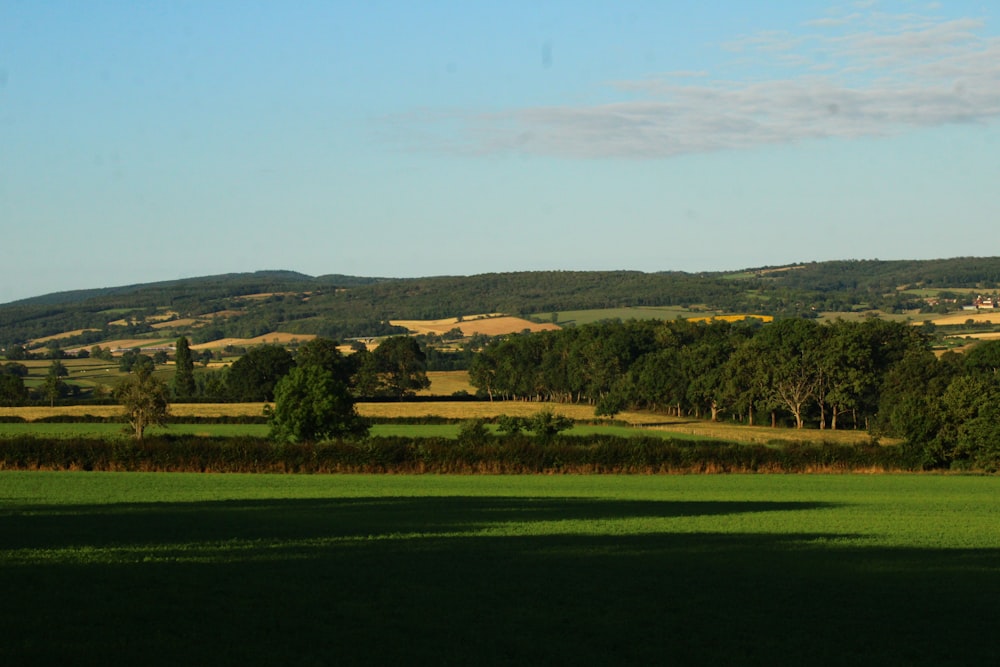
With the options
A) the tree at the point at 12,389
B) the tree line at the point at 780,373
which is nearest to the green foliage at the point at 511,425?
the tree line at the point at 780,373

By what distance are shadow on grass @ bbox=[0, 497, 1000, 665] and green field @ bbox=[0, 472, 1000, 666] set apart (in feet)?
0.17

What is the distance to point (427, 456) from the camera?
51.7 m

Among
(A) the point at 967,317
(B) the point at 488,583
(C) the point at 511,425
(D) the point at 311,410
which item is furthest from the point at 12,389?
(A) the point at 967,317

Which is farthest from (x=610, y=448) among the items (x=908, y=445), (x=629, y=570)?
(x=629, y=570)

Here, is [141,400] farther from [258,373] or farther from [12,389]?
[12,389]

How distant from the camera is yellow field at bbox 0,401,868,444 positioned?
280 feet

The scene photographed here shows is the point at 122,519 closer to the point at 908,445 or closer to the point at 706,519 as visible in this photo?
the point at 706,519

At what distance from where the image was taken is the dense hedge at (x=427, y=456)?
164 feet

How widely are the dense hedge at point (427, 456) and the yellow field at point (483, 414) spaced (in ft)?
77.8

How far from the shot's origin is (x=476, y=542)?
22.7m

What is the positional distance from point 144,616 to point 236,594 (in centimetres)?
187

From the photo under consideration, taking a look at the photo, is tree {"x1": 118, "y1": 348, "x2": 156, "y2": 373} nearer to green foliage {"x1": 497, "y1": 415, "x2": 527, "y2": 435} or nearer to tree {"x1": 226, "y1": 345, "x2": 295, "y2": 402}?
tree {"x1": 226, "y1": 345, "x2": 295, "y2": 402}

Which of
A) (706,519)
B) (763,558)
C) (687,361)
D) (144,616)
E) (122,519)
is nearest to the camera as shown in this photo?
(144,616)

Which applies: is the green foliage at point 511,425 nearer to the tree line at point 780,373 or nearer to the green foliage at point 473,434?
the green foliage at point 473,434
